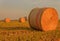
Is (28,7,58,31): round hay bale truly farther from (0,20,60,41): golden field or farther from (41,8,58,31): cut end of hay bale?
(0,20,60,41): golden field

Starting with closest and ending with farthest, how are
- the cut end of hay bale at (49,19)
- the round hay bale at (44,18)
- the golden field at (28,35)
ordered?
the golden field at (28,35), the round hay bale at (44,18), the cut end of hay bale at (49,19)

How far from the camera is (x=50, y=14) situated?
12.1 m

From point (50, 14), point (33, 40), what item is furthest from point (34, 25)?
point (33, 40)

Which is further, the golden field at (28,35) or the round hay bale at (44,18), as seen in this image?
the round hay bale at (44,18)

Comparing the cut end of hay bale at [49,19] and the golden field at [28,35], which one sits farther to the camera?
the cut end of hay bale at [49,19]

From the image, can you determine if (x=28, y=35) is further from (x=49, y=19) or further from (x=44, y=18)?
(x=49, y=19)

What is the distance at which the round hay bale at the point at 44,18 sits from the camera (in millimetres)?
11438

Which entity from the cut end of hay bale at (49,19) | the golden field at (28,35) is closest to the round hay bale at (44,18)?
the cut end of hay bale at (49,19)

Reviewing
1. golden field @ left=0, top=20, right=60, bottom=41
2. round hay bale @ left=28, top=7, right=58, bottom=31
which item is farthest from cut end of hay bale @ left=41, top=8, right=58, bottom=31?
golden field @ left=0, top=20, right=60, bottom=41

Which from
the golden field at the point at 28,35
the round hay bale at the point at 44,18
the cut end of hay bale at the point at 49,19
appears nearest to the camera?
the golden field at the point at 28,35

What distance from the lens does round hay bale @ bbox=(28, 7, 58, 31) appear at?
37.5 feet

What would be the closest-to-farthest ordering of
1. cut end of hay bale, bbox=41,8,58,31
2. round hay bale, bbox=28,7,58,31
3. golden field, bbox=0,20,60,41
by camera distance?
golden field, bbox=0,20,60,41
round hay bale, bbox=28,7,58,31
cut end of hay bale, bbox=41,8,58,31

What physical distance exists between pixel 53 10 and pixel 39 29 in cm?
146

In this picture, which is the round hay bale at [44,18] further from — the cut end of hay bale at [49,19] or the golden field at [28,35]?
the golden field at [28,35]
